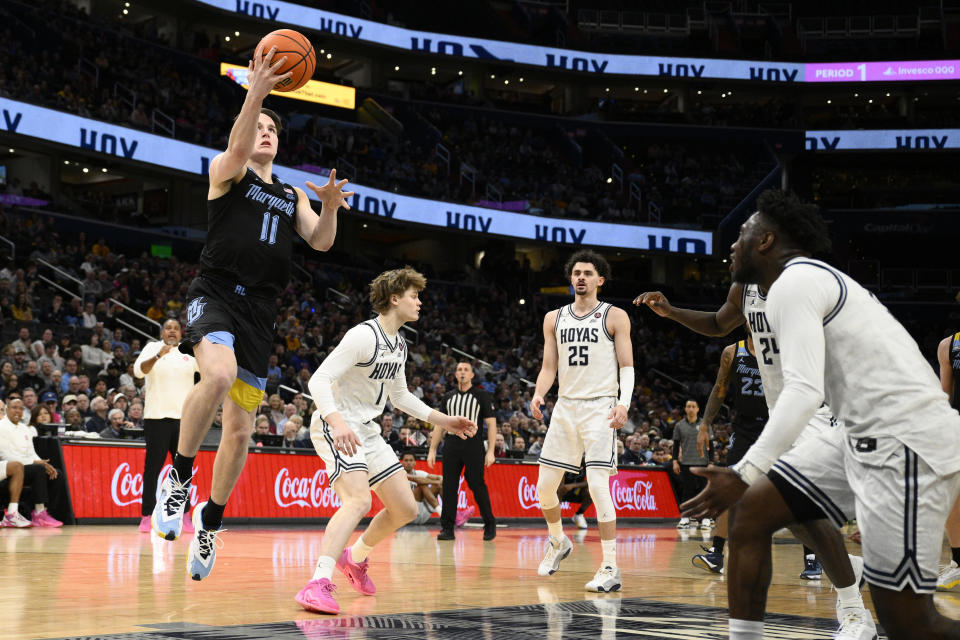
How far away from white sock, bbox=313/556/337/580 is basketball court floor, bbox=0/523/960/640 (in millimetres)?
219

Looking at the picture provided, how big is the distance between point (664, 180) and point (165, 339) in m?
33.5

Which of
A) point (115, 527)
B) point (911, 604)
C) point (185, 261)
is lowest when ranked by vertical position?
point (115, 527)

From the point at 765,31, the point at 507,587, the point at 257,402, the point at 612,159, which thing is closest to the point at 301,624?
the point at 257,402

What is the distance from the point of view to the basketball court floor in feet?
16.0

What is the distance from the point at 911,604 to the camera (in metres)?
3.18

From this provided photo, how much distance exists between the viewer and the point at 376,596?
6465mm

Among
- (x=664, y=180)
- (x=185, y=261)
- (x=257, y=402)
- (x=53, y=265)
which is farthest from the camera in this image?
(x=664, y=180)

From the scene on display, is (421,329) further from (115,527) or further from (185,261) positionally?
(115,527)

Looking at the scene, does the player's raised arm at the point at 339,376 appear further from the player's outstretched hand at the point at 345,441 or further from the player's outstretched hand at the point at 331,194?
the player's outstretched hand at the point at 331,194

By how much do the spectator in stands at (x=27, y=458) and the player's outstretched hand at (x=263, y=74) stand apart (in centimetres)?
831

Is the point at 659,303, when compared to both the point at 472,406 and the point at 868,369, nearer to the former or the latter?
the point at 868,369

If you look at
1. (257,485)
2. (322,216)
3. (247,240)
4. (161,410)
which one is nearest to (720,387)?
(322,216)

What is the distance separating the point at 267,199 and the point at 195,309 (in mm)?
803

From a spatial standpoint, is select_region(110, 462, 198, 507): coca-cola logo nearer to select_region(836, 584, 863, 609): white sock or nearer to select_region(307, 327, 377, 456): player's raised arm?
select_region(307, 327, 377, 456): player's raised arm
